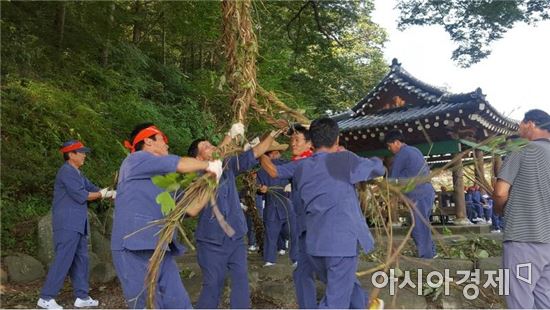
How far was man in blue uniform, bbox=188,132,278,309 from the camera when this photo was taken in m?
4.27

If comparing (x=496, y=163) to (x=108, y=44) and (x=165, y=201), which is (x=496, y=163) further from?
(x=108, y=44)

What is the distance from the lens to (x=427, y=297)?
5.57 meters

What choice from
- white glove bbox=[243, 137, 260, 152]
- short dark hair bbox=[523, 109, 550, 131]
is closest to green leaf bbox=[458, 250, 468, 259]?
short dark hair bbox=[523, 109, 550, 131]

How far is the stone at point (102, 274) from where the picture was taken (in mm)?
6910

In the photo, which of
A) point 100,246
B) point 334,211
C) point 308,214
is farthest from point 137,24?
point 334,211

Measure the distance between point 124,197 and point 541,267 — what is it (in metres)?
3.33

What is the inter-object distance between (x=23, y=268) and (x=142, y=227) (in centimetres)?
451

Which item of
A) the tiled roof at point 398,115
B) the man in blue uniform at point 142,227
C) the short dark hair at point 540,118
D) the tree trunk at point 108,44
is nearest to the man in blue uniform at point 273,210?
the man in blue uniform at point 142,227

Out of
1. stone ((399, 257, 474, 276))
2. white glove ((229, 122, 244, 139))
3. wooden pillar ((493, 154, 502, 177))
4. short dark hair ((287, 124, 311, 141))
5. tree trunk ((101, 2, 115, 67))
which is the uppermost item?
tree trunk ((101, 2, 115, 67))

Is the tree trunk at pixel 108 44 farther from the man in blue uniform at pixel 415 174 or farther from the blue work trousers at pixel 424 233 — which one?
the blue work trousers at pixel 424 233

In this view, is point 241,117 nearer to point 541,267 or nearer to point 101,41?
point 541,267

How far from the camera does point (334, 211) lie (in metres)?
3.56

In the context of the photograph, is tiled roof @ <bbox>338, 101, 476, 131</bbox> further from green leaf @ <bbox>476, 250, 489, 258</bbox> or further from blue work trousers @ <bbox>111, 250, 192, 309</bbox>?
blue work trousers @ <bbox>111, 250, 192, 309</bbox>

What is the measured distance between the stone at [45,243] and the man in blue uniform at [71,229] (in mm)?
2000
